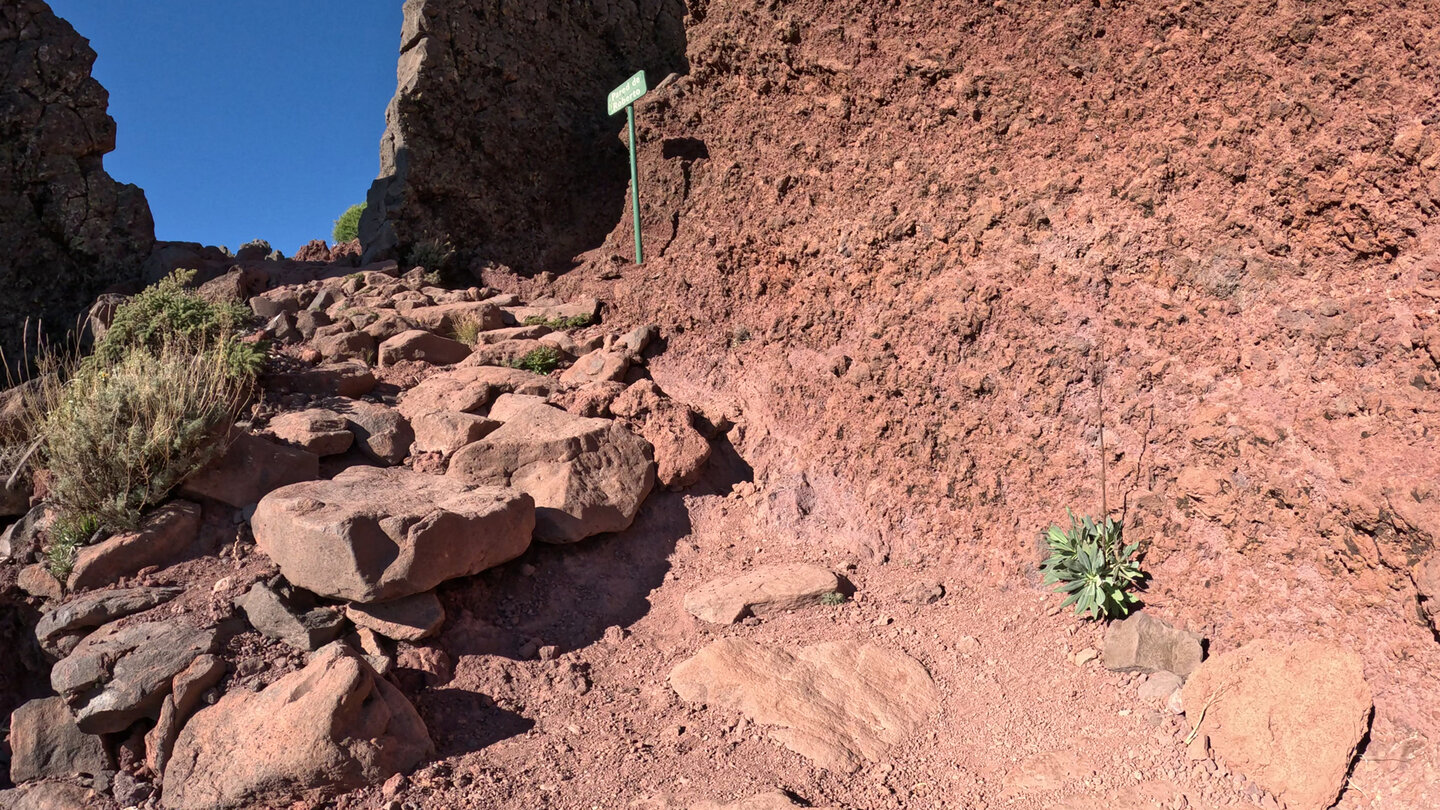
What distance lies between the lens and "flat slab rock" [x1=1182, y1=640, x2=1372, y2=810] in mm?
3145

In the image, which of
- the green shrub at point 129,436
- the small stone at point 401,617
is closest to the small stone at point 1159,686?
the small stone at point 401,617

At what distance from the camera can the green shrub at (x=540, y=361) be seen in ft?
22.6

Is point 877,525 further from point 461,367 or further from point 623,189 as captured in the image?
point 623,189

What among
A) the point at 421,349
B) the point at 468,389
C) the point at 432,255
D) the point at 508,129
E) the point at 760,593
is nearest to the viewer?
the point at 760,593

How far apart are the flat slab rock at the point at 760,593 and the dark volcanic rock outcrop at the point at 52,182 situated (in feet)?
25.8

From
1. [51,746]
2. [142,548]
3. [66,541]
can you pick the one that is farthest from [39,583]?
[51,746]

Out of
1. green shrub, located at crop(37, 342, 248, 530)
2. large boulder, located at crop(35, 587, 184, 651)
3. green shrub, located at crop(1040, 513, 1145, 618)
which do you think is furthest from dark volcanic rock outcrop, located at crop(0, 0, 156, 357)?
green shrub, located at crop(1040, 513, 1145, 618)

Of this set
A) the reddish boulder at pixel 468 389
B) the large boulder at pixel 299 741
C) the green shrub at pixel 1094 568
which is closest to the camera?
the large boulder at pixel 299 741

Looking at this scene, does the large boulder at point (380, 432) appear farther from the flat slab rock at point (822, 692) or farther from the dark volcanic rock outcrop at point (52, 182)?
the dark volcanic rock outcrop at point (52, 182)

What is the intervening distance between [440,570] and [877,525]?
245cm

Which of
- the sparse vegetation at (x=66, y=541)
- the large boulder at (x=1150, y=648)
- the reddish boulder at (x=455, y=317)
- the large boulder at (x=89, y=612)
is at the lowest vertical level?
the large boulder at (x=1150, y=648)

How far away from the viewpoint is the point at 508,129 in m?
10.2

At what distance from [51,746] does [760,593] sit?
3.40m

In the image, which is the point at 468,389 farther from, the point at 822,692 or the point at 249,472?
the point at 822,692
